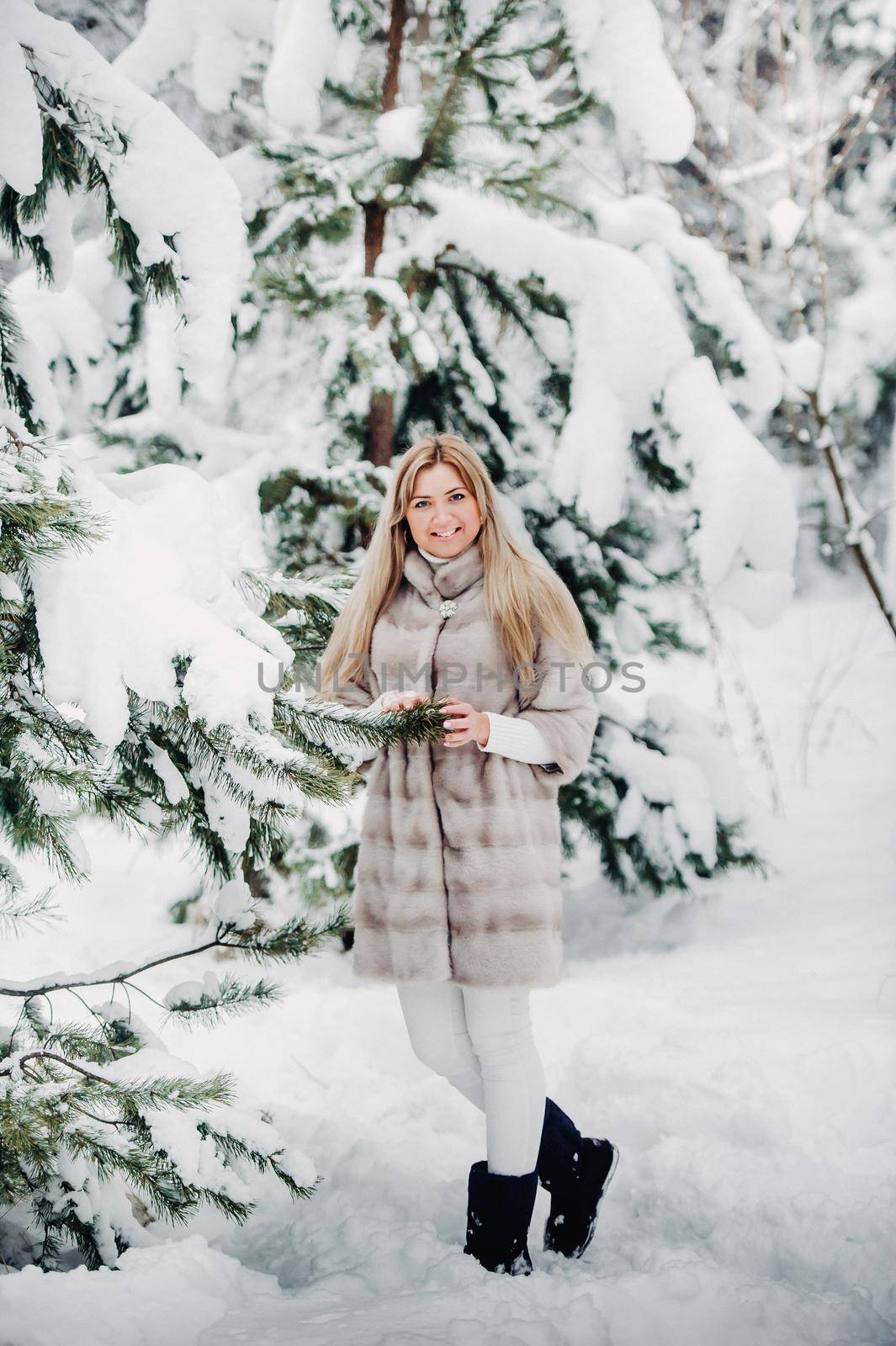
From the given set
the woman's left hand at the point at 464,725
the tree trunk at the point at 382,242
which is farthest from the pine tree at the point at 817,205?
the woman's left hand at the point at 464,725

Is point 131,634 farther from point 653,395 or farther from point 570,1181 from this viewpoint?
point 653,395

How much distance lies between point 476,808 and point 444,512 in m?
0.69

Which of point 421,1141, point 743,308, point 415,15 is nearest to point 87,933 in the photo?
point 421,1141

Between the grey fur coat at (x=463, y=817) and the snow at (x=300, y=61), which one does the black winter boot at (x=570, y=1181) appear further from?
the snow at (x=300, y=61)

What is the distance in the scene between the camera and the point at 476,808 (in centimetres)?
183

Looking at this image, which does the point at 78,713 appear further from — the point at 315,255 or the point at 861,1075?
the point at 315,255

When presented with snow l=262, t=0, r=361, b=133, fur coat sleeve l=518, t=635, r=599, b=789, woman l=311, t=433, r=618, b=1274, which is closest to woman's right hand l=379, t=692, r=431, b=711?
woman l=311, t=433, r=618, b=1274

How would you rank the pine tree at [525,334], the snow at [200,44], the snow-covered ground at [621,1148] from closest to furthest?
the snow-covered ground at [621,1148] → the pine tree at [525,334] → the snow at [200,44]

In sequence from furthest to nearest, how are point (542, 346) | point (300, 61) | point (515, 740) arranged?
point (542, 346)
point (300, 61)
point (515, 740)

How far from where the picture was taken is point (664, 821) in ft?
11.9

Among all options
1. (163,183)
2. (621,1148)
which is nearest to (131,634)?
(163,183)

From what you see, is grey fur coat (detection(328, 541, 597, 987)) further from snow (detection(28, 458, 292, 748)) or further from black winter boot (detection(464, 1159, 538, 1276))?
snow (detection(28, 458, 292, 748))

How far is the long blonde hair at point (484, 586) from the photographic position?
6.19 feet

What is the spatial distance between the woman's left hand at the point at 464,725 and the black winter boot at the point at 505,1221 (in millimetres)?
985
